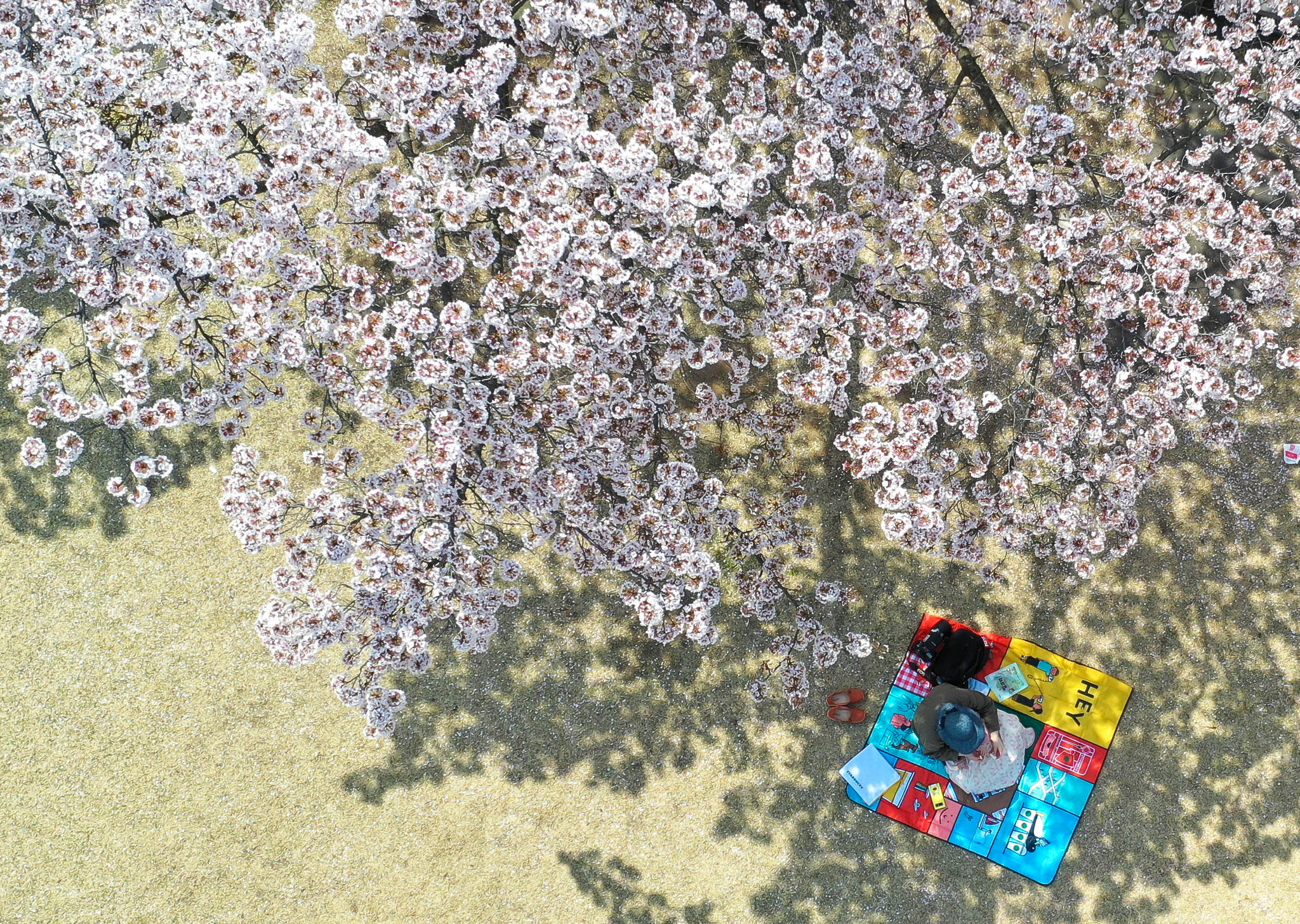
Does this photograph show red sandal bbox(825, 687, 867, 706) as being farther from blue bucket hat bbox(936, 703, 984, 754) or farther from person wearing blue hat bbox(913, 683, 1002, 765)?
blue bucket hat bbox(936, 703, 984, 754)

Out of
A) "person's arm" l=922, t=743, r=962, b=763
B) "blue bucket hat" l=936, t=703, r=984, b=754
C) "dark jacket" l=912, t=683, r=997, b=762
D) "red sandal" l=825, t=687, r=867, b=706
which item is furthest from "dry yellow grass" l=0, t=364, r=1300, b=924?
"blue bucket hat" l=936, t=703, r=984, b=754

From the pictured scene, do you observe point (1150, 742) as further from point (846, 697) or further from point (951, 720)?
point (846, 697)

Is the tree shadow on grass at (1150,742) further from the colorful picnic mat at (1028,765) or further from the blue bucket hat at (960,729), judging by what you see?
the blue bucket hat at (960,729)

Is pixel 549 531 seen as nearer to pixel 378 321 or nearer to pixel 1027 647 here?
pixel 378 321

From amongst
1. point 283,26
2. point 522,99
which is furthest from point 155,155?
point 522,99

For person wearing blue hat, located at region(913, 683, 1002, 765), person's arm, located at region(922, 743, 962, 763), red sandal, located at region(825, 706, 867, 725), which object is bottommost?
red sandal, located at region(825, 706, 867, 725)

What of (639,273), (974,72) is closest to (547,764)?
(639,273)

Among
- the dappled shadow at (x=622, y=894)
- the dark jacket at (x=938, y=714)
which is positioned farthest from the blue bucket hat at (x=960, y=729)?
the dappled shadow at (x=622, y=894)
